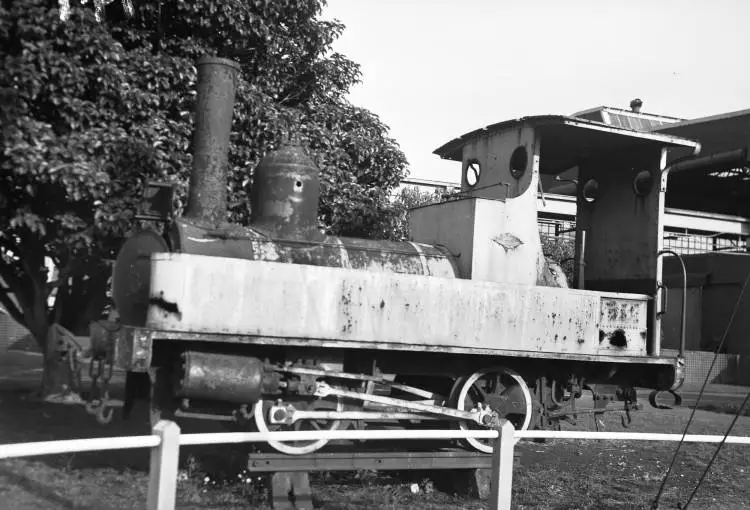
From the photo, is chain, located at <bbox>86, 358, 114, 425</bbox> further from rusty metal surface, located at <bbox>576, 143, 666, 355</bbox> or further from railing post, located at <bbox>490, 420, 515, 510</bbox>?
rusty metal surface, located at <bbox>576, 143, 666, 355</bbox>

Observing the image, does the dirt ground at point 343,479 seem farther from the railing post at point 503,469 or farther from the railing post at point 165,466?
the railing post at point 165,466

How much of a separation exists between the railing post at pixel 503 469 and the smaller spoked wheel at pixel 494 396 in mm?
2058

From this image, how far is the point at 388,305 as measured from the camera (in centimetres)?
599

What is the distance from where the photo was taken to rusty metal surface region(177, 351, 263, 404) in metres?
5.41

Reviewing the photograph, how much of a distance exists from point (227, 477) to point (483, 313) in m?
2.54

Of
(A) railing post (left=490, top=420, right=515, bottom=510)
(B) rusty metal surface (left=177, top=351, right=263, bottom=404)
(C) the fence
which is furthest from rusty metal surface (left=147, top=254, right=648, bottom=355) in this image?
(A) railing post (left=490, top=420, right=515, bottom=510)

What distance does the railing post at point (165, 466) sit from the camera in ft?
11.1

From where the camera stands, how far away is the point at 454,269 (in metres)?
6.69

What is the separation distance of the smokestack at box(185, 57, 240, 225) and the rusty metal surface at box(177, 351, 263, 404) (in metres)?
1.31

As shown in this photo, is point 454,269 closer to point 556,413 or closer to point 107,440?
point 556,413

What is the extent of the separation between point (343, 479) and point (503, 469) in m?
2.66

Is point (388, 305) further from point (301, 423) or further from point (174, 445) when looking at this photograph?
point (174, 445)

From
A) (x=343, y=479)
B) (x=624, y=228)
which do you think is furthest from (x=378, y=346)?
(x=624, y=228)

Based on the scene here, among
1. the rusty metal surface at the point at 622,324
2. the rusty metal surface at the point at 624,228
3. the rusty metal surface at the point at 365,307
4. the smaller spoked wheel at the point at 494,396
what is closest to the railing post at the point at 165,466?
the rusty metal surface at the point at 365,307
